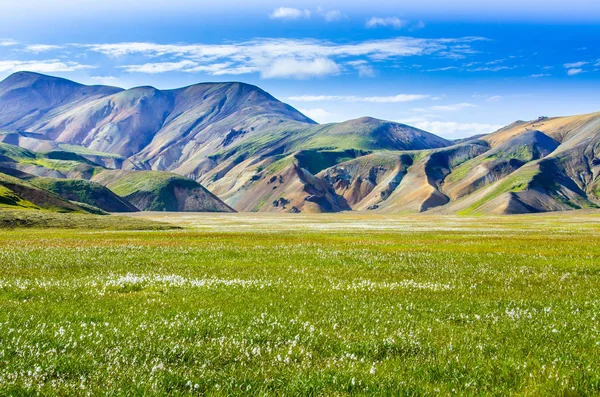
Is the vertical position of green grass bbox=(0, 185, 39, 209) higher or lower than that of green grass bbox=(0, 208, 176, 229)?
lower

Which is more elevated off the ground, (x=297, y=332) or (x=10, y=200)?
(x=297, y=332)

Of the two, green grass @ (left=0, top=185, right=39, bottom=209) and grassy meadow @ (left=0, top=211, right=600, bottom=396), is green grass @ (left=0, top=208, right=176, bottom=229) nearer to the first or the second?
green grass @ (left=0, top=185, right=39, bottom=209)

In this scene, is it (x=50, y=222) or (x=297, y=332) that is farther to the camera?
(x=50, y=222)

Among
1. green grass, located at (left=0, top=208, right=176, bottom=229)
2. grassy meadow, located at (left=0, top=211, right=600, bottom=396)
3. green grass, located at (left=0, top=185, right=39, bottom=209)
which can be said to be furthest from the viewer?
green grass, located at (left=0, top=185, right=39, bottom=209)

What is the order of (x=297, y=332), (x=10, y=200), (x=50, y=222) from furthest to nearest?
(x=10, y=200) < (x=50, y=222) < (x=297, y=332)

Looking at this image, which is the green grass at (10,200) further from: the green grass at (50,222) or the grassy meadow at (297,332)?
the grassy meadow at (297,332)

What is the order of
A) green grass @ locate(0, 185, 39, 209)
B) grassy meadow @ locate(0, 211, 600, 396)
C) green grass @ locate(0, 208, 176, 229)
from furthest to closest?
green grass @ locate(0, 185, 39, 209), green grass @ locate(0, 208, 176, 229), grassy meadow @ locate(0, 211, 600, 396)

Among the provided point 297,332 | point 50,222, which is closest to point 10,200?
point 50,222

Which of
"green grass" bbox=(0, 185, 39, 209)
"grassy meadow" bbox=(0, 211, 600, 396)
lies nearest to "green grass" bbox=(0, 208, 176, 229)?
"green grass" bbox=(0, 185, 39, 209)

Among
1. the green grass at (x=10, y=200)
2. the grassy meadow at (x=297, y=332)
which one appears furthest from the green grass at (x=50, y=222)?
the grassy meadow at (x=297, y=332)

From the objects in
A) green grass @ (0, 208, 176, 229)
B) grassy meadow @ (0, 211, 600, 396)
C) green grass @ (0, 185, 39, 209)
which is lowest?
green grass @ (0, 185, 39, 209)

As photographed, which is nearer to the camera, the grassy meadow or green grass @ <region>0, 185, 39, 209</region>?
the grassy meadow

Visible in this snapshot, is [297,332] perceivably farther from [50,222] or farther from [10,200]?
[10,200]

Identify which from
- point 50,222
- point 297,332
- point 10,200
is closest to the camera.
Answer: point 297,332
